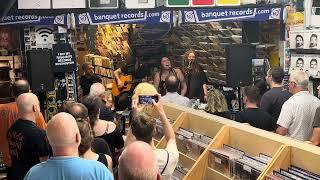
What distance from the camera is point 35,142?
422 centimetres

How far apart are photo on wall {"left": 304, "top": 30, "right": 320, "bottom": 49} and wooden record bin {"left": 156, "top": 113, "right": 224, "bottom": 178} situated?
392 cm

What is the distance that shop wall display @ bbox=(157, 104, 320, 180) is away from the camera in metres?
3.65

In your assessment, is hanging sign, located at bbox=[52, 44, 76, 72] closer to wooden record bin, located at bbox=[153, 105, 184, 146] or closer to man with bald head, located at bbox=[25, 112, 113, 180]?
wooden record bin, located at bbox=[153, 105, 184, 146]

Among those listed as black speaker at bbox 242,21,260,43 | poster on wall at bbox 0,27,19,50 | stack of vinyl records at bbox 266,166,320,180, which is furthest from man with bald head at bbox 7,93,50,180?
black speaker at bbox 242,21,260,43

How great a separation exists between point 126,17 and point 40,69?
5.39 ft

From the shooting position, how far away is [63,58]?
855 centimetres

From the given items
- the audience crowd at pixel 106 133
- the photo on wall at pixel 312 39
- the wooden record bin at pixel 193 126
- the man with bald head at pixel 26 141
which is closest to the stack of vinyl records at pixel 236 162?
the wooden record bin at pixel 193 126

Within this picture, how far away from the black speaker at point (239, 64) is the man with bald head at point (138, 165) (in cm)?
689

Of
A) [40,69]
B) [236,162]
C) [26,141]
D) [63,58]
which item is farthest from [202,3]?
[26,141]

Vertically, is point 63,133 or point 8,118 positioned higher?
point 63,133

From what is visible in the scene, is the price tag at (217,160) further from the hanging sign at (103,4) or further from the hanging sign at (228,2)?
the hanging sign at (228,2)

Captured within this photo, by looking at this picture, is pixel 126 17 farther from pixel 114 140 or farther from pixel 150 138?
pixel 150 138

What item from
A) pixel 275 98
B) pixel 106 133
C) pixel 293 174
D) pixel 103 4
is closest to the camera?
pixel 293 174

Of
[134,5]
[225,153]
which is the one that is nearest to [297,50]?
[134,5]
